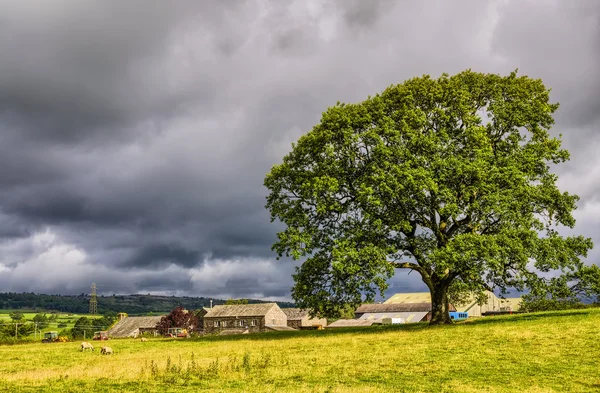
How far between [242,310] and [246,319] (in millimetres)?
3448

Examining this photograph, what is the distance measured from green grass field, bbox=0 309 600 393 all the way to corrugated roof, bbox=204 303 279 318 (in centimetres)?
8985

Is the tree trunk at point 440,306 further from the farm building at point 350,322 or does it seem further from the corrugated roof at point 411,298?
the corrugated roof at point 411,298

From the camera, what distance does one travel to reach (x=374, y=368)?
22578 mm

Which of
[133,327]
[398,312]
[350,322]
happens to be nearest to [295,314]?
[350,322]

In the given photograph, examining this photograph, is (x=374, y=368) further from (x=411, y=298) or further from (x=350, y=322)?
(x=411, y=298)

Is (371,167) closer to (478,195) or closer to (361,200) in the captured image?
(361,200)

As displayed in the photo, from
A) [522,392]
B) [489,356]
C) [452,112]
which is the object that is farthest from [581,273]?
[522,392]

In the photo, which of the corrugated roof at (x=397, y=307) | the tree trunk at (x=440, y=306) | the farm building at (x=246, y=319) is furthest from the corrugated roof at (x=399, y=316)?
the tree trunk at (x=440, y=306)

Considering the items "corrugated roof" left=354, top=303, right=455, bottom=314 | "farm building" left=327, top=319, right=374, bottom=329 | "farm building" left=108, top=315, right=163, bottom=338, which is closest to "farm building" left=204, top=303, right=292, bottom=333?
"farm building" left=327, top=319, right=374, bottom=329

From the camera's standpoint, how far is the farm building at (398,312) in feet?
378

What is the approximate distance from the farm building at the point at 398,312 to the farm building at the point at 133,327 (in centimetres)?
5611

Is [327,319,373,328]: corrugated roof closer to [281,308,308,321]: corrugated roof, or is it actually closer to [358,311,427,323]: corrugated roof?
[358,311,427,323]: corrugated roof

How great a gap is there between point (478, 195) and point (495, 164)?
272cm

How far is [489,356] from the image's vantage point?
79.9 feet
